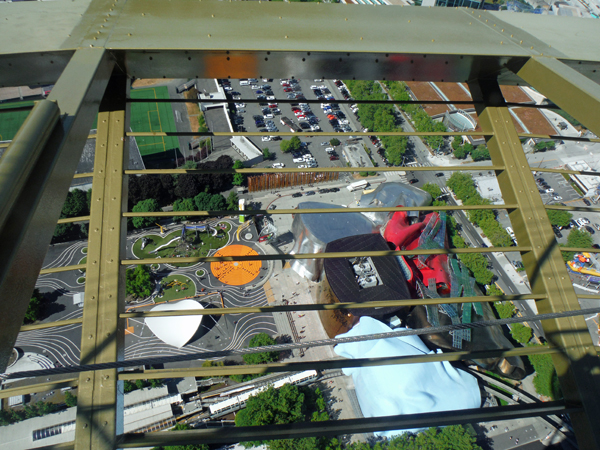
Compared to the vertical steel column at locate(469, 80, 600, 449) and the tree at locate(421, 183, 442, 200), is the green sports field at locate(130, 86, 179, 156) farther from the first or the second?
the vertical steel column at locate(469, 80, 600, 449)

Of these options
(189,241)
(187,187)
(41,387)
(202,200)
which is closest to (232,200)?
(202,200)

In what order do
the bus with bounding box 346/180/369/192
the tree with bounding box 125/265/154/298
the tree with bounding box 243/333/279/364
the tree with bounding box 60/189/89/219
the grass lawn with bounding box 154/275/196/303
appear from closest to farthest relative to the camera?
the tree with bounding box 243/333/279/364 < the tree with bounding box 125/265/154/298 < the grass lawn with bounding box 154/275/196/303 < the tree with bounding box 60/189/89/219 < the bus with bounding box 346/180/369/192

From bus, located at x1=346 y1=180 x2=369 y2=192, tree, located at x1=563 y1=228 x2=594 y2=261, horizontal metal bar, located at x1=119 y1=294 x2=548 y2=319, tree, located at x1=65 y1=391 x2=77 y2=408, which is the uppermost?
bus, located at x1=346 y1=180 x2=369 y2=192

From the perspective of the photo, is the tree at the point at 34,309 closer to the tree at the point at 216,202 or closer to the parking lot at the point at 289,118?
the tree at the point at 216,202

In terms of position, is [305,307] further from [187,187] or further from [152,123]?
[152,123]

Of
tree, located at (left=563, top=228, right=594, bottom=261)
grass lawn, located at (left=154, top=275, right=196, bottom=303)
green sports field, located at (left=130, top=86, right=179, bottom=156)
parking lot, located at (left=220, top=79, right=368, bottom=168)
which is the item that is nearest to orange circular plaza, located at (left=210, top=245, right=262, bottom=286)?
grass lawn, located at (left=154, top=275, right=196, bottom=303)

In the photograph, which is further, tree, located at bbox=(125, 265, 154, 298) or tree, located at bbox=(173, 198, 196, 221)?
tree, located at bbox=(173, 198, 196, 221)

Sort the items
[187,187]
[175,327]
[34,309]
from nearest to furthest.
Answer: [175,327] < [34,309] < [187,187]
